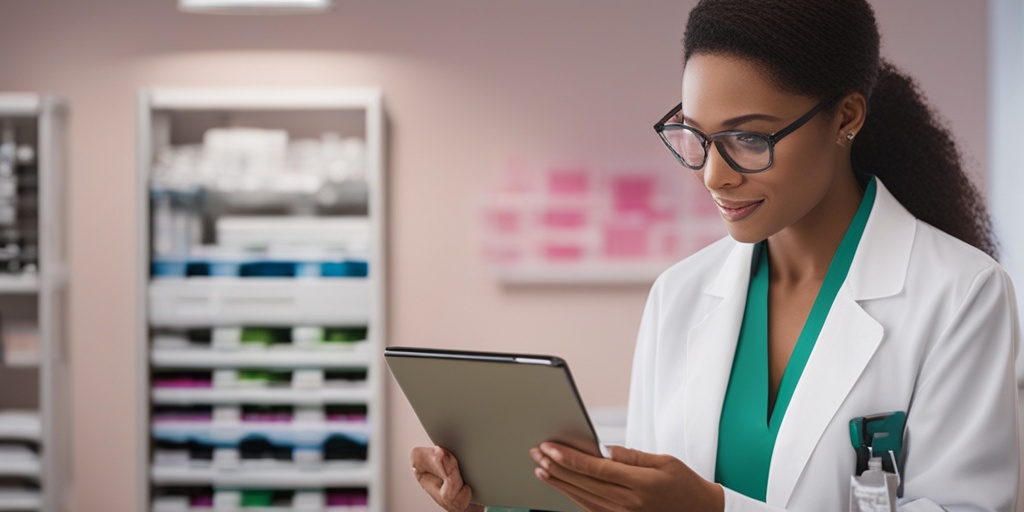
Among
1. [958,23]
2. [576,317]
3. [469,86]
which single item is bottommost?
[576,317]

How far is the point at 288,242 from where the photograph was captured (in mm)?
3475

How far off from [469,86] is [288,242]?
3.07 ft

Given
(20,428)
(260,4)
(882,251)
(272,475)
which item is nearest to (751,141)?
(882,251)

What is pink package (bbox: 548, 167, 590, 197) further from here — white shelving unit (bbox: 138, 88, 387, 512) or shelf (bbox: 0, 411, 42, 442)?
shelf (bbox: 0, 411, 42, 442)

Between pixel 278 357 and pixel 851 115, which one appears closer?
pixel 851 115

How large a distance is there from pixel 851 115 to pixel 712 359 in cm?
38

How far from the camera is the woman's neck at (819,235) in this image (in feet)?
4.29

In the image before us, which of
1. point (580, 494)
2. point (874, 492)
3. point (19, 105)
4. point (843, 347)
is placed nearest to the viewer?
point (874, 492)

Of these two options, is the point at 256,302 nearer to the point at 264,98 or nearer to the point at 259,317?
the point at 259,317

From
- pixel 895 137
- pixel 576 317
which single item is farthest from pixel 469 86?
pixel 895 137

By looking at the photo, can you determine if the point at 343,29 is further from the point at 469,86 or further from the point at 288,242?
the point at 288,242

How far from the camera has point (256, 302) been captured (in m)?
3.45

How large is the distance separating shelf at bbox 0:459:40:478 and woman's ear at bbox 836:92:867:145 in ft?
10.5

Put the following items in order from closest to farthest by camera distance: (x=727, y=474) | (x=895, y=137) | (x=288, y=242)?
(x=727, y=474) < (x=895, y=137) < (x=288, y=242)
